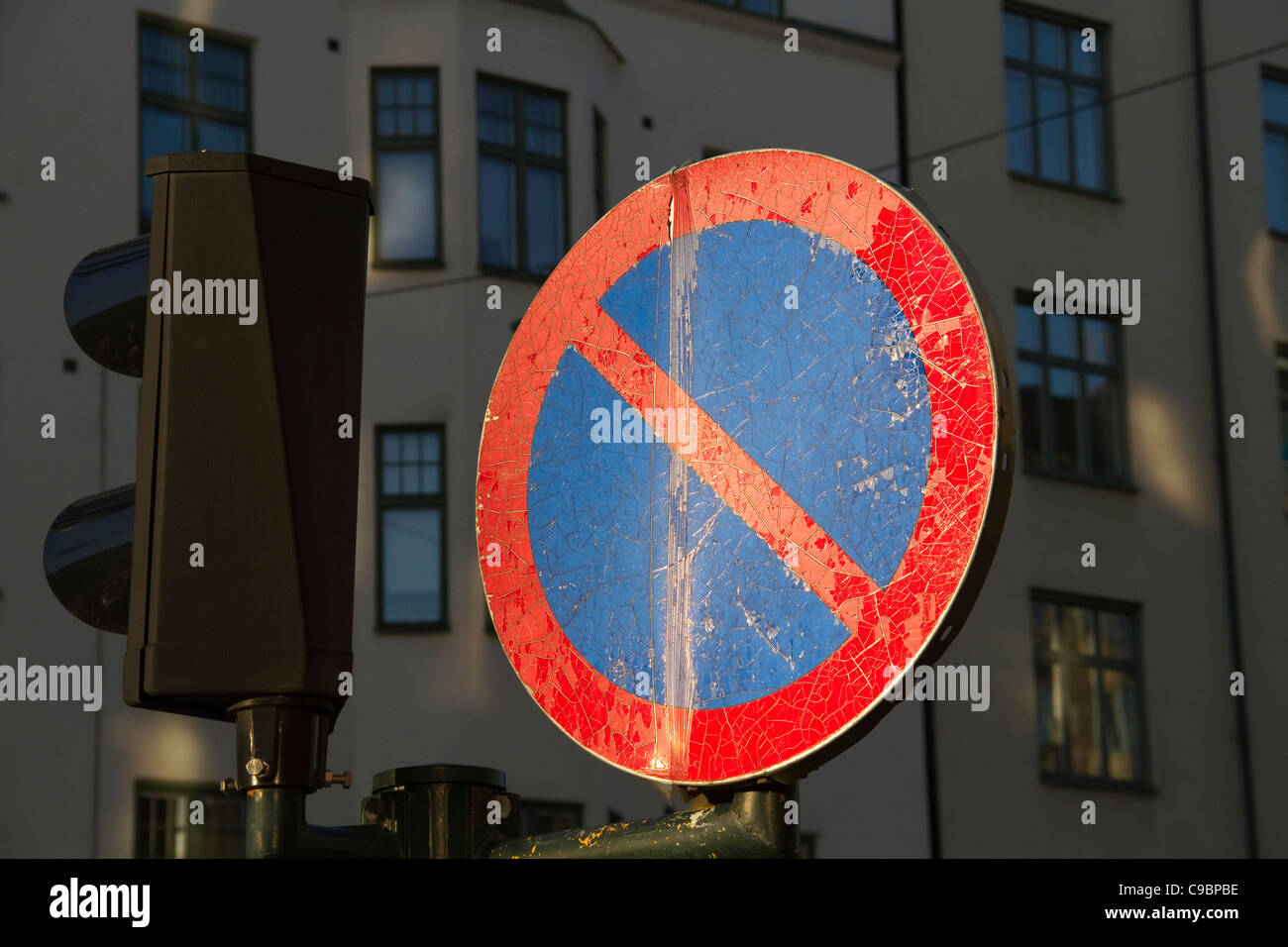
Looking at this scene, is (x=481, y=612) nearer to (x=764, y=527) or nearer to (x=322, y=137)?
(x=322, y=137)

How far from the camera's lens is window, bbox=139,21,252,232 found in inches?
701

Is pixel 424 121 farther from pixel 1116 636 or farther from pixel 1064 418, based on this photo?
pixel 1116 636

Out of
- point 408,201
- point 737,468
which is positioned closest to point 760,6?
point 408,201

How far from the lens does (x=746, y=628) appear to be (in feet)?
8.68

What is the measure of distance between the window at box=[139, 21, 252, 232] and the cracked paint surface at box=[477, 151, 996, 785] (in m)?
15.0

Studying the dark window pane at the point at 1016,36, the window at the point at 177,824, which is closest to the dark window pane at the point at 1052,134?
the dark window pane at the point at 1016,36

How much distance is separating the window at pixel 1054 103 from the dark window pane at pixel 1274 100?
1993 millimetres

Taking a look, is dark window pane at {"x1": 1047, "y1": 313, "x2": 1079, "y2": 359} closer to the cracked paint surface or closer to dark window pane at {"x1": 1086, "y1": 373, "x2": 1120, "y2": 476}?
dark window pane at {"x1": 1086, "y1": 373, "x2": 1120, "y2": 476}

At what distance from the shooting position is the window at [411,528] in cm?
1795

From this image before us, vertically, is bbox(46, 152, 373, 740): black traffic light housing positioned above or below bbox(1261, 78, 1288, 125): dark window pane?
below

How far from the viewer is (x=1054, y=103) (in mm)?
22781

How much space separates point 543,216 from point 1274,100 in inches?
365

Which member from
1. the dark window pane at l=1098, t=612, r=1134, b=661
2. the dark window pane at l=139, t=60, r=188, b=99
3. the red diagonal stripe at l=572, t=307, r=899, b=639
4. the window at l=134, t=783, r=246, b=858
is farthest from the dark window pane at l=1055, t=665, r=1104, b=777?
the red diagonal stripe at l=572, t=307, r=899, b=639
